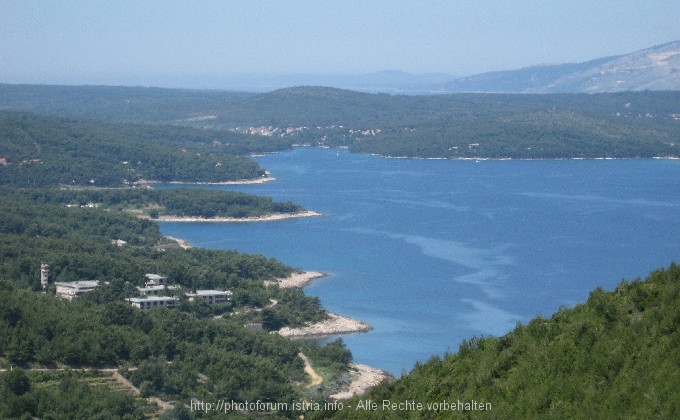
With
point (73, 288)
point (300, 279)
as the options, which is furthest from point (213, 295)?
point (300, 279)

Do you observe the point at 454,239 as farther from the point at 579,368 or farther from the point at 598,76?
the point at 598,76

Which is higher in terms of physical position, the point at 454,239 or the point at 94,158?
the point at 94,158

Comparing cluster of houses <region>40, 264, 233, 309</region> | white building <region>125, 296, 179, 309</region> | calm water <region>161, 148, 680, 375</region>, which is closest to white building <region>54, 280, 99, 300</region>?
cluster of houses <region>40, 264, 233, 309</region>

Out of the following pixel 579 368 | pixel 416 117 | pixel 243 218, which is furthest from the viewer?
pixel 416 117

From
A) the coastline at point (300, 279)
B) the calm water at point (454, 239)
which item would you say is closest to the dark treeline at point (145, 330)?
the coastline at point (300, 279)

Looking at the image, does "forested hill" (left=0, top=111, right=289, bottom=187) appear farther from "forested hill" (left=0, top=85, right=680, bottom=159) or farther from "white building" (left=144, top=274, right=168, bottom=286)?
"white building" (left=144, top=274, right=168, bottom=286)

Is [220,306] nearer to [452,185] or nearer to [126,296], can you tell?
[126,296]
